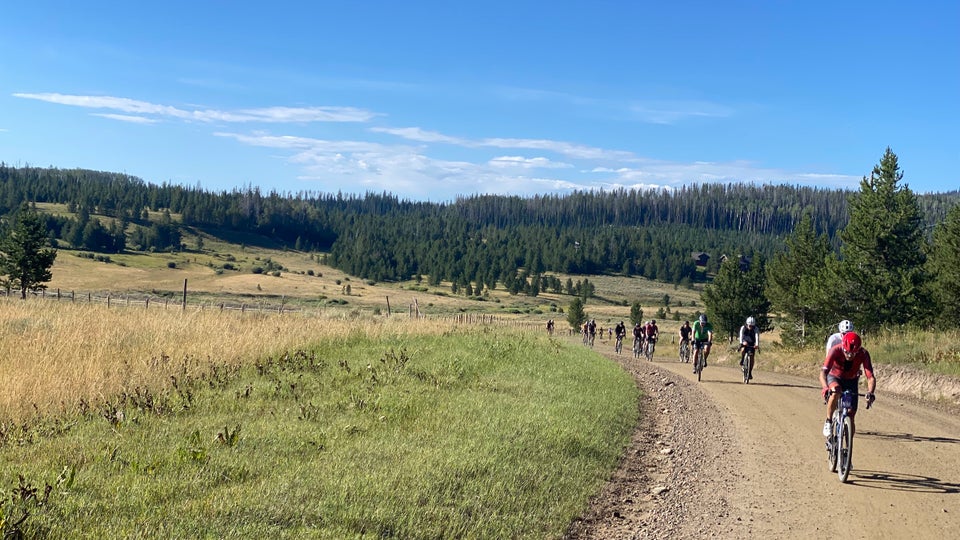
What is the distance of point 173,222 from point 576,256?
305 feet

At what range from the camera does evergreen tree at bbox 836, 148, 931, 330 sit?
3136 cm

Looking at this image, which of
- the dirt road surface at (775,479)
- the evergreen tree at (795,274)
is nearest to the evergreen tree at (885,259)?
the evergreen tree at (795,274)

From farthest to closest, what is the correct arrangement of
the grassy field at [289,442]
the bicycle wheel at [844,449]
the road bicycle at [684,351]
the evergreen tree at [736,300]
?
the evergreen tree at [736,300] < the road bicycle at [684,351] < the bicycle wheel at [844,449] < the grassy field at [289,442]

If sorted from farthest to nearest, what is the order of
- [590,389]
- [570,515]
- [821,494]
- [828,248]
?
[828,248] → [590,389] → [821,494] → [570,515]

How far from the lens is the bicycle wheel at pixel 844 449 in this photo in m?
8.62

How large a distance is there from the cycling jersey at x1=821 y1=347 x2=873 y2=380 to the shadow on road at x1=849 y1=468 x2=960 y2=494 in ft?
3.96

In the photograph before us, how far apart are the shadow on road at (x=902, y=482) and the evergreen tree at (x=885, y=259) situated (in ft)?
82.2

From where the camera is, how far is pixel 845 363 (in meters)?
9.25

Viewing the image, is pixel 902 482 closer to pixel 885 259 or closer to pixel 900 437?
pixel 900 437

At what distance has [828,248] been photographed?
48.5 metres

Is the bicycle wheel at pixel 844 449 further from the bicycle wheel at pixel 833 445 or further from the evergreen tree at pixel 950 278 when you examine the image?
the evergreen tree at pixel 950 278

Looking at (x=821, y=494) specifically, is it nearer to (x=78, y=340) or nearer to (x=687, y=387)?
(x=687, y=387)

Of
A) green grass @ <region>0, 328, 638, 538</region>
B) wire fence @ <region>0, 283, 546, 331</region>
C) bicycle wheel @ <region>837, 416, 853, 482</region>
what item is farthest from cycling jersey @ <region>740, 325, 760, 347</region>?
wire fence @ <region>0, 283, 546, 331</region>

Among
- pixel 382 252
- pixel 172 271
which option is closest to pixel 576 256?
pixel 382 252
